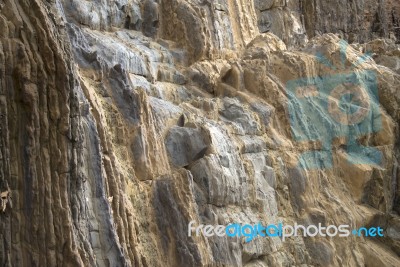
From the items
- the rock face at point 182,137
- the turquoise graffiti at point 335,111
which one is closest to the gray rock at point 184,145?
the rock face at point 182,137

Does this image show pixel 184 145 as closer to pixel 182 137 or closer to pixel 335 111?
pixel 182 137

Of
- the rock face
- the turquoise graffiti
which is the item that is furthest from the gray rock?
the turquoise graffiti

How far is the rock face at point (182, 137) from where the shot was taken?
10758 mm

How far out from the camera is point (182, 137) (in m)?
17.3

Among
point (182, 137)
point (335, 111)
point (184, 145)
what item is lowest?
point (184, 145)

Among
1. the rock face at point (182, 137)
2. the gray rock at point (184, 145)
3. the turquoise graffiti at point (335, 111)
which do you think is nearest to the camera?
the rock face at point (182, 137)

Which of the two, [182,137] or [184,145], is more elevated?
[182,137]

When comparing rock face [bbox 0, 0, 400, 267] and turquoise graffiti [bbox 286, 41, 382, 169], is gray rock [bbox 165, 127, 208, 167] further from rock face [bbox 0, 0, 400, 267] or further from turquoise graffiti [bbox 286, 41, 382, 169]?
turquoise graffiti [bbox 286, 41, 382, 169]

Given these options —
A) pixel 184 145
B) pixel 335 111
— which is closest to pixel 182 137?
pixel 184 145

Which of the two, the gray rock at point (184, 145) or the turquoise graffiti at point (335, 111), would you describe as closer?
the gray rock at point (184, 145)

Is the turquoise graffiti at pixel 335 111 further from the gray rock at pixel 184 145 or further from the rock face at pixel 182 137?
the gray rock at pixel 184 145

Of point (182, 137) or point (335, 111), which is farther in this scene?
point (335, 111)

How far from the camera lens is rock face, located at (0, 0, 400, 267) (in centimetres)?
1076

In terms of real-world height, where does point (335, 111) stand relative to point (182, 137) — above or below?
above
